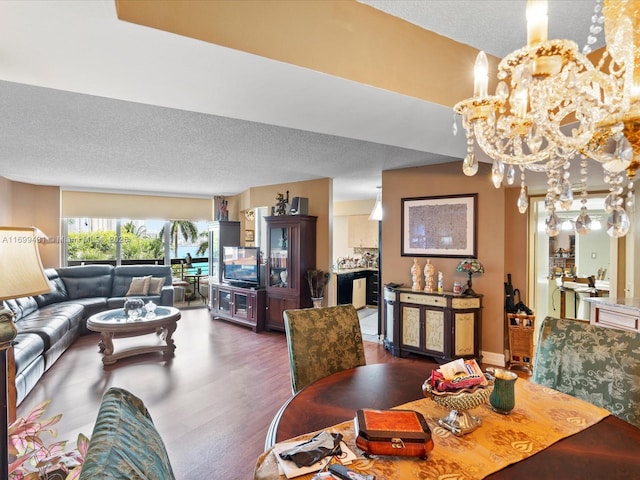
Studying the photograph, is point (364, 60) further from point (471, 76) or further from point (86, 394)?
point (86, 394)

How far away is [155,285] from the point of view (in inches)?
227

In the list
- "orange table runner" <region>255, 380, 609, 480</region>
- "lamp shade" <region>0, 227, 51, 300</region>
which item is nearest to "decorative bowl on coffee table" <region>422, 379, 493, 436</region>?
"orange table runner" <region>255, 380, 609, 480</region>

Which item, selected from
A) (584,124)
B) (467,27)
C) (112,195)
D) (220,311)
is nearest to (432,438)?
(584,124)

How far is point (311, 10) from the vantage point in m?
1.38

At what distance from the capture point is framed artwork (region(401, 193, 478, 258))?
3838 mm

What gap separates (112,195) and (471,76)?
22.0 ft

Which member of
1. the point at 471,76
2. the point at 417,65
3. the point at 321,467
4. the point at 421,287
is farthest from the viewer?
the point at 421,287

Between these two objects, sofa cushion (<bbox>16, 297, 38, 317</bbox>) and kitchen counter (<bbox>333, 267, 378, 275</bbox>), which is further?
kitchen counter (<bbox>333, 267, 378, 275</bbox>)

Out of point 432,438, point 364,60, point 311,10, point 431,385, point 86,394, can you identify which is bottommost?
point 86,394

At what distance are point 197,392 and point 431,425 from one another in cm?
254

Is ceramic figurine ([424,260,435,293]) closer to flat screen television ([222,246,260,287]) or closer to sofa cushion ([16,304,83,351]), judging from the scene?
flat screen television ([222,246,260,287])

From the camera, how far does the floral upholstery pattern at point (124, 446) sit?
21.5 inches

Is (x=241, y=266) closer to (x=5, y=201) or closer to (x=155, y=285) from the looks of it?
(x=155, y=285)

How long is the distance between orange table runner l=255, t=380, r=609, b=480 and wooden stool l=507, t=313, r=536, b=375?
2466 mm
